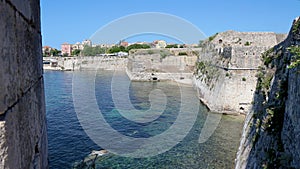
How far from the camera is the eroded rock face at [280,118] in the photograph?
13.4 ft

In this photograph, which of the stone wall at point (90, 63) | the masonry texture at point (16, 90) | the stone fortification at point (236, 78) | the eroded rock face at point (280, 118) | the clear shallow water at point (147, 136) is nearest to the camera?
the masonry texture at point (16, 90)

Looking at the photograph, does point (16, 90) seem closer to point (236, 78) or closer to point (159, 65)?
point (236, 78)

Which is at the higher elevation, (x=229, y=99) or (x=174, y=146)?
(x=229, y=99)

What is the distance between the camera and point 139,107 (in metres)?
19.5

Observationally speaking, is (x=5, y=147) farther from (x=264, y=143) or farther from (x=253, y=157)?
(x=253, y=157)

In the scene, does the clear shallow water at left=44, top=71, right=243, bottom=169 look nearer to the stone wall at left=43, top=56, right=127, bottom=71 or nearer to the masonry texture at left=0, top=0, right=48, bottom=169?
the masonry texture at left=0, top=0, right=48, bottom=169

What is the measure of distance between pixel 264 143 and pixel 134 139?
7.64m

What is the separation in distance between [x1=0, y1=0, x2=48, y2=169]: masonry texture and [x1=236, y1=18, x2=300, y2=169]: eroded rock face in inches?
145

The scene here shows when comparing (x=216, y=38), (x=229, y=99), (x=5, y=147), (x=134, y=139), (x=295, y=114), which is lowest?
(x=134, y=139)

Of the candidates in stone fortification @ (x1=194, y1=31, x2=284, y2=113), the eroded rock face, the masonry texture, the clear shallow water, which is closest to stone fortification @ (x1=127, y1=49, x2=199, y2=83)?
the clear shallow water

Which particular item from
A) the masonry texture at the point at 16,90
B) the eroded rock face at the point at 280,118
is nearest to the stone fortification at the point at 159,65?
the eroded rock face at the point at 280,118

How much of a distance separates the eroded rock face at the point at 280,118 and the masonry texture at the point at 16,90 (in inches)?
145

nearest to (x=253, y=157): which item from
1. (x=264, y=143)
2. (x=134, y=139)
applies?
(x=264, y=143)

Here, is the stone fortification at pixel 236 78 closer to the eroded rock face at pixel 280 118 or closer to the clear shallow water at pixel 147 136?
the clear shallow water at pixel 147 136
